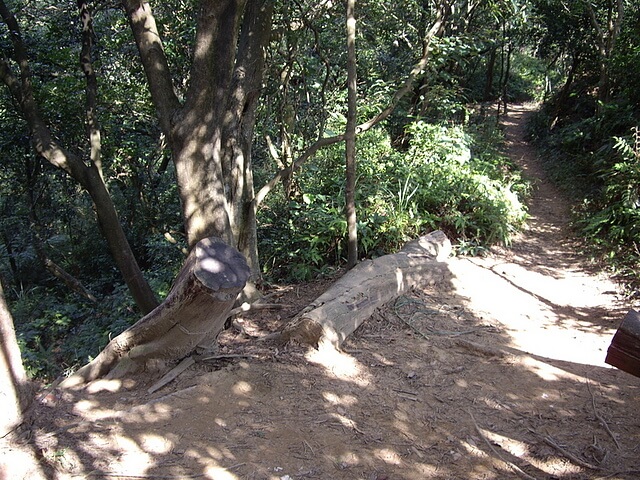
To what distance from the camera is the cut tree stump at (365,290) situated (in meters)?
4.30

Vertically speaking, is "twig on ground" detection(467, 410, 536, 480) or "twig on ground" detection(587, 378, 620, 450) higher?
"twig on ground" detection(587, 378, 620, 450)

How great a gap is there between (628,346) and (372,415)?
1663mm

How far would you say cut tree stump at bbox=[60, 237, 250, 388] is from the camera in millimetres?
3195

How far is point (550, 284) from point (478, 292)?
170 cm

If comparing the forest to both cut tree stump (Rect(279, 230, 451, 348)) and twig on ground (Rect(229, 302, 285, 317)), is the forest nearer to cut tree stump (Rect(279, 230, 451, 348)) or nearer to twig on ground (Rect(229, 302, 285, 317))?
twig on ground (Rect(229, 302, 285, 317))

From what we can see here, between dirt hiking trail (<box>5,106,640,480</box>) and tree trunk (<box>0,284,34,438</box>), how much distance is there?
16cm

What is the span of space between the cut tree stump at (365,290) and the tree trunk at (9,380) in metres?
2.07

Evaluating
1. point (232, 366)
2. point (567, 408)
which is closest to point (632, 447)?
point (567, 408)

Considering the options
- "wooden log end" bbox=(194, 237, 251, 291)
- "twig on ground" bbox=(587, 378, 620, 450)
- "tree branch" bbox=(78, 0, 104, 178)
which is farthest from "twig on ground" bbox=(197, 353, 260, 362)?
"tree branch" bbox=(78, 0, 104, 178)

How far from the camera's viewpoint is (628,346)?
2.61 meters

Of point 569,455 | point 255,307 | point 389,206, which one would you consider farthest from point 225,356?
point 389,206

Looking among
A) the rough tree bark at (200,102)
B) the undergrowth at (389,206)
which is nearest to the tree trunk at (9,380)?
the rough tree bark at (200,102)

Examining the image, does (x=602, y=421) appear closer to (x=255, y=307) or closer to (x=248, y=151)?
(x=255, y=307)

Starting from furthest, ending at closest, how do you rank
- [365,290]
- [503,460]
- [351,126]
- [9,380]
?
[351,126] < [365,290] < [503,460] < [9,380]
